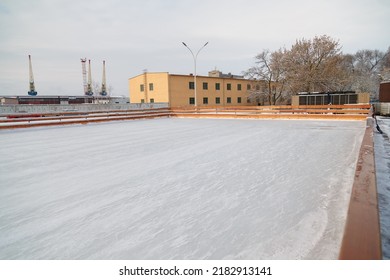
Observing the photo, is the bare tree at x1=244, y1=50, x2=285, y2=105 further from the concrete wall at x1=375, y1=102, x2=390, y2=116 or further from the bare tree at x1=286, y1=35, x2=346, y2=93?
the concrete wall at x1=375, y1=102, x2=390, y2=116

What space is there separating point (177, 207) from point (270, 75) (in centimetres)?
3560

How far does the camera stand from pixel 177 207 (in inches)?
123

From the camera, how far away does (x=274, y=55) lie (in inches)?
1364

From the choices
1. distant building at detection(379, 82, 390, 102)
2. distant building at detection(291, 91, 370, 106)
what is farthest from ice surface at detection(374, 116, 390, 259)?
distant building at detection(379, 82, 390, 102)

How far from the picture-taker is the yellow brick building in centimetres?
3459

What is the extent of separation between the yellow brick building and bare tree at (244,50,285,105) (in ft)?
17.5

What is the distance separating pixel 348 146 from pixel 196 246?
646cm

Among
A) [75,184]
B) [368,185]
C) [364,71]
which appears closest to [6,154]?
[75,184]

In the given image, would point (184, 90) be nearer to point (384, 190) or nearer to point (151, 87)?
point (151, 87)

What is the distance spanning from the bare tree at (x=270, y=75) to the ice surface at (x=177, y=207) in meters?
30.9

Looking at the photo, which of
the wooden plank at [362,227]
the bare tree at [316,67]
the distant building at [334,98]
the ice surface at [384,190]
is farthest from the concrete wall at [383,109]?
the wooden plank at [362,227]

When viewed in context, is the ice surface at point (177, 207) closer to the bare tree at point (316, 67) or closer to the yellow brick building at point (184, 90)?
the bare tree at point (316, 67)

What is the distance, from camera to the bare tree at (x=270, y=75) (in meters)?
33.9

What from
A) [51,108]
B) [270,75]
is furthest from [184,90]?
[51,108]
